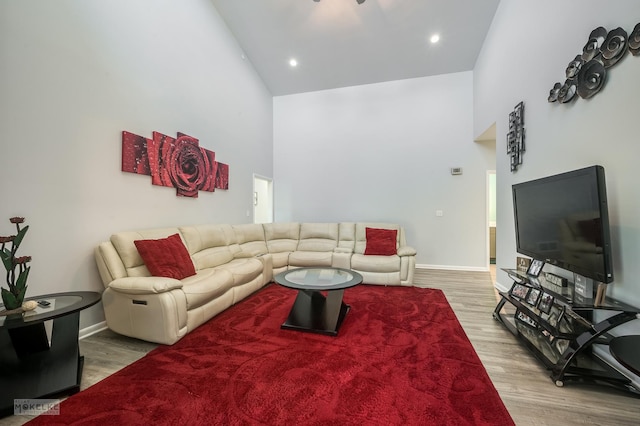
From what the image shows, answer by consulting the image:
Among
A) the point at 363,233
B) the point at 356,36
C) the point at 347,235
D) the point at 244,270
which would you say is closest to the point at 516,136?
the point at 363,233

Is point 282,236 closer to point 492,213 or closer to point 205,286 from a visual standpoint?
point 205,286

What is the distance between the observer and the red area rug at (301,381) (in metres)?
1.39

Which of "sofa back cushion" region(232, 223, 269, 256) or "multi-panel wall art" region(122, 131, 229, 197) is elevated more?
"multi-panel wall art" region(122, 131, 229, 197)

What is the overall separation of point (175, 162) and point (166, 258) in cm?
139

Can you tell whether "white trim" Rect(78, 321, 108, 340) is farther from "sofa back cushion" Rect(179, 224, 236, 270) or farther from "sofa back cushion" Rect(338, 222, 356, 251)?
"sofa back cushion" Rect(338, 222, 356, 251)

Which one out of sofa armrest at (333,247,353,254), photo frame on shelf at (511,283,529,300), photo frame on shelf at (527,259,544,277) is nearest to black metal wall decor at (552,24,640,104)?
photo frame on shelf at (527,259,544,277)

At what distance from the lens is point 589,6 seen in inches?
74.1

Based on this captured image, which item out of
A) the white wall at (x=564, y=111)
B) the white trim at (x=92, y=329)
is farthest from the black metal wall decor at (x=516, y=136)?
the white trim at (x=92, y=329)

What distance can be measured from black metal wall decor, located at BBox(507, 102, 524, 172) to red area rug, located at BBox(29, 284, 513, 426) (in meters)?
2.17

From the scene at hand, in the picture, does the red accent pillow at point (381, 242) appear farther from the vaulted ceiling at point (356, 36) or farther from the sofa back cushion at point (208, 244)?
the vaulted ceiling at point (356, 36)

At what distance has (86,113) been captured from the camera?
2.29 meters

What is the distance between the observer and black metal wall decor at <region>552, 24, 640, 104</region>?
1.58 m

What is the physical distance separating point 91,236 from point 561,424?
3.75 metres

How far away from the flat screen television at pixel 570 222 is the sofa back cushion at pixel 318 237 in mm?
2842
